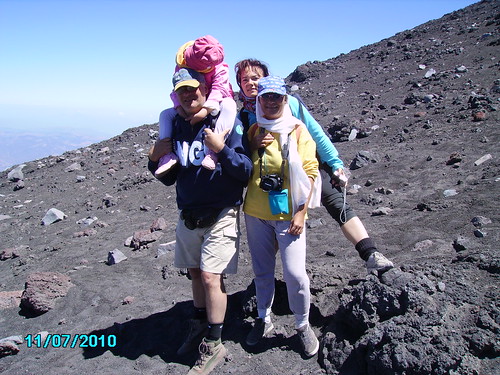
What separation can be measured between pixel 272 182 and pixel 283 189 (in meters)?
0.11

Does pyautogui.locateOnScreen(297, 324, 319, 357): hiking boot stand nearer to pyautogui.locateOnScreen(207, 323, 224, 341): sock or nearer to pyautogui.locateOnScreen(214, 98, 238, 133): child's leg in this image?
pyautogui.locateOnScreen(207, 323, 224, 341): sock

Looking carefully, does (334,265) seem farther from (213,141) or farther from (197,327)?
(213,141)

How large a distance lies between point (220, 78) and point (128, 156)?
11.7m

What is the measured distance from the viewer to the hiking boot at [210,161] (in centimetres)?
297

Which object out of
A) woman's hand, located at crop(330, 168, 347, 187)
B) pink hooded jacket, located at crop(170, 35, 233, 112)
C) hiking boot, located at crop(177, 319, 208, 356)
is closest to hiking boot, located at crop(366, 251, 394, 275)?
woman's hand, located at crop(330, 168, 347, 187)

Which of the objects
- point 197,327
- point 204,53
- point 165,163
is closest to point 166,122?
point 165,163

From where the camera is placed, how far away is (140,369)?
138 inches

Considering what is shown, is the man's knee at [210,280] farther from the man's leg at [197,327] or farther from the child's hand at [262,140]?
the child's hand at [262,140]

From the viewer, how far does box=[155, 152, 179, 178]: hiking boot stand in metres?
3.12

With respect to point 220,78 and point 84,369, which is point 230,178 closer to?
point 220,78

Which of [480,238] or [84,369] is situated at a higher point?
[480,238]

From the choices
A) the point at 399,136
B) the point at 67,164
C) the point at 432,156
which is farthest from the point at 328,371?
the point at 67,164

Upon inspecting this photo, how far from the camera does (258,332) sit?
11.7ft

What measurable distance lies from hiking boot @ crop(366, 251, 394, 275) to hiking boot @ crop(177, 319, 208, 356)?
161 cm
